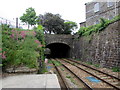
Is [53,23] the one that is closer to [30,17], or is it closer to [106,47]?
[30,17]

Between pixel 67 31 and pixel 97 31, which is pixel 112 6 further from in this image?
pixel 67 31

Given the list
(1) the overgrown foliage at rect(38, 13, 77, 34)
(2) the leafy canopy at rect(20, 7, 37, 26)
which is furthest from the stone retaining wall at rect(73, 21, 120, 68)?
(1) the overgrown foliage at rect(38, 13, 77, 34)

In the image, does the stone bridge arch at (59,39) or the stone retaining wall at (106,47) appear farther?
the stone bridge arch at (59,39)

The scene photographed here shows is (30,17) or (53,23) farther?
(53,23)

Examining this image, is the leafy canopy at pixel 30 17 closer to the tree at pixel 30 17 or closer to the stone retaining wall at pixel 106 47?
the tree at pixel 30 17

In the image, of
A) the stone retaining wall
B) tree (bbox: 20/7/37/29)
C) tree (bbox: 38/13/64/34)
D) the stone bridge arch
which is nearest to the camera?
the stone retaining wall

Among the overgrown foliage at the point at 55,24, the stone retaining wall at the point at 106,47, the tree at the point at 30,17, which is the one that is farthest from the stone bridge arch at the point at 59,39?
the stone retaining wall at the point at 106,47

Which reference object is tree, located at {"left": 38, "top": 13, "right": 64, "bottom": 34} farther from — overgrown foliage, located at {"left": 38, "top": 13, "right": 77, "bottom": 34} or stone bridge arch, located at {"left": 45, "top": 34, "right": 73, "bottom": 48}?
stone bridge arch, located at {"left": 45, "top": 34, "right": 73, "bottom": 48}

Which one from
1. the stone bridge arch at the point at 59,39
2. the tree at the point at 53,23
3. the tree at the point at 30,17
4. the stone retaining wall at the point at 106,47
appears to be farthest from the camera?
the tree at the point at 53,23

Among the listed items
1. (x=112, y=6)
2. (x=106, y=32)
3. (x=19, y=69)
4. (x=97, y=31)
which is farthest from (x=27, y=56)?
(x=112, y=6)

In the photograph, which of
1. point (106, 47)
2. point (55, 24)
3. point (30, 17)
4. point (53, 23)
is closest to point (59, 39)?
point (55, 24)

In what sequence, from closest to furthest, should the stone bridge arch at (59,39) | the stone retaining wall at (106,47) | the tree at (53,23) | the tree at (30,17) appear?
1. the stone retaining wall at (106,47)
2. the stone bridge arch at (59,39)
3. the tree at (30,17)
4. the tree at (53,23)

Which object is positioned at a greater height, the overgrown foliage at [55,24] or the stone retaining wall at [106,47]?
the overgrown foliage at [55,24]

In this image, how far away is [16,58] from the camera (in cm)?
521
